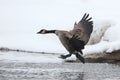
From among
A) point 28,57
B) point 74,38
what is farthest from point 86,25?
point 28,57

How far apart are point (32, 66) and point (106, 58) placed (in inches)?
82.1

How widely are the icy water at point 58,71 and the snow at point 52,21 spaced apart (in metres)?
1.14

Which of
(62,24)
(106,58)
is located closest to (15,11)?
(62,24)

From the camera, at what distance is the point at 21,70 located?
45.6 ft

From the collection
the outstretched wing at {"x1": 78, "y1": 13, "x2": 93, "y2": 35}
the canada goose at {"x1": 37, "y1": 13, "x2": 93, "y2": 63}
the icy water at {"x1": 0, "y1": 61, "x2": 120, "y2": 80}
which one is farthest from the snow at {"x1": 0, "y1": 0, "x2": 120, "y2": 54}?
the canada goose at {"x1": 37, "y1": 13, "x2": 93, "y2": 63}

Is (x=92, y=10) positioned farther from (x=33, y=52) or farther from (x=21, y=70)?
(x=21, y=70)

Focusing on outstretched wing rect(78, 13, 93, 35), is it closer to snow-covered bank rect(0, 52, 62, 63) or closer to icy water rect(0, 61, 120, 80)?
icy water rect(0, 61, 120, 80)

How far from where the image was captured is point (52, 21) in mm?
19703

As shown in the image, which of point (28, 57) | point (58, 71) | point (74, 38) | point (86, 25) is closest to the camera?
point (74, 38)

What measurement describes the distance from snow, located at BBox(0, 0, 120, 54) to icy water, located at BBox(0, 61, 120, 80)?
114 cm

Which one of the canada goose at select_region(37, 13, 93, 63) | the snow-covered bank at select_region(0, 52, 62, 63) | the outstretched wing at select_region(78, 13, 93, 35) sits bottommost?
the snow-covered bank at select_region(0, 52, 62, 63)

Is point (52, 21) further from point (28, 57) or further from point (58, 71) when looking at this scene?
point (58, 71)

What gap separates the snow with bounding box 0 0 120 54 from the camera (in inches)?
654

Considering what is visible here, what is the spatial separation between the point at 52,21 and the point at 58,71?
596 centimetres
